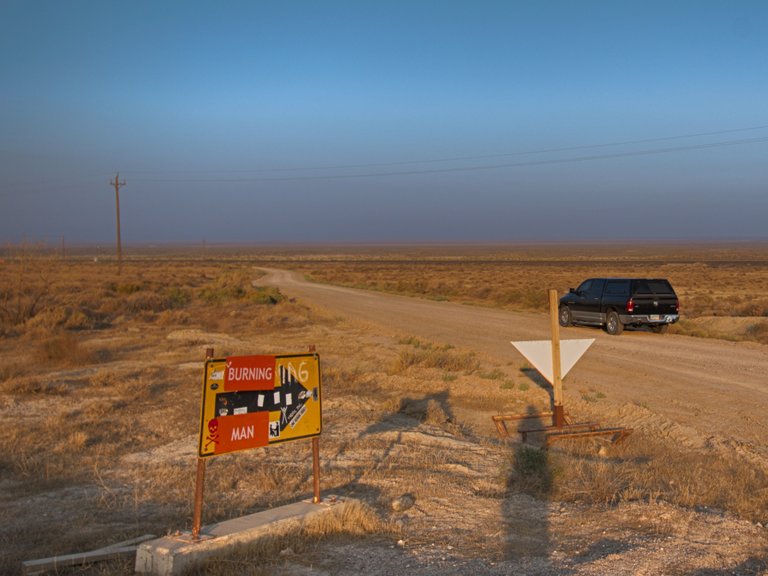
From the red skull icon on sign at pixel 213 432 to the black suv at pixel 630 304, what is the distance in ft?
61.5

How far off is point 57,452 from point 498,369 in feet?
30.7

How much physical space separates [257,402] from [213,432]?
467 millimetres

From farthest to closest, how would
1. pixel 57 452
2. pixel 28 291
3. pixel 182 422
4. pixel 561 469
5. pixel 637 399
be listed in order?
pixel 28 291 < pixel 637 399 < pixel 182 422 < pixel 57 452 < pixel 561 469

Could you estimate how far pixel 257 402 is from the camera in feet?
21.0

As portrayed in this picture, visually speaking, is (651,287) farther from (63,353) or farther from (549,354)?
(63,353)

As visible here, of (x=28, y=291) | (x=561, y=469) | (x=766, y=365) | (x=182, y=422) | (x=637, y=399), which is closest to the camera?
(x=561, y=469)

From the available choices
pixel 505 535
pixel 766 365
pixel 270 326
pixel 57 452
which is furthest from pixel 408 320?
pixel 505 535

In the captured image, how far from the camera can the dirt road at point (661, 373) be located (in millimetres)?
11602

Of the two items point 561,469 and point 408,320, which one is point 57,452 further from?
point 408,320

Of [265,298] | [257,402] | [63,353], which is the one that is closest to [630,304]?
[63,353]

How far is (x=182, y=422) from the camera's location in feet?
38.6

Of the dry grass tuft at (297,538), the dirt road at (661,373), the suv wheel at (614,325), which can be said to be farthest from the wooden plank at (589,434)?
the suv wheel at (614,325)

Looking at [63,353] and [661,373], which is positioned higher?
[63,353]

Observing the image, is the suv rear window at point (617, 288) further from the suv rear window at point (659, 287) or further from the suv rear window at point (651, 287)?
the suv rear window at point (659, 287)
